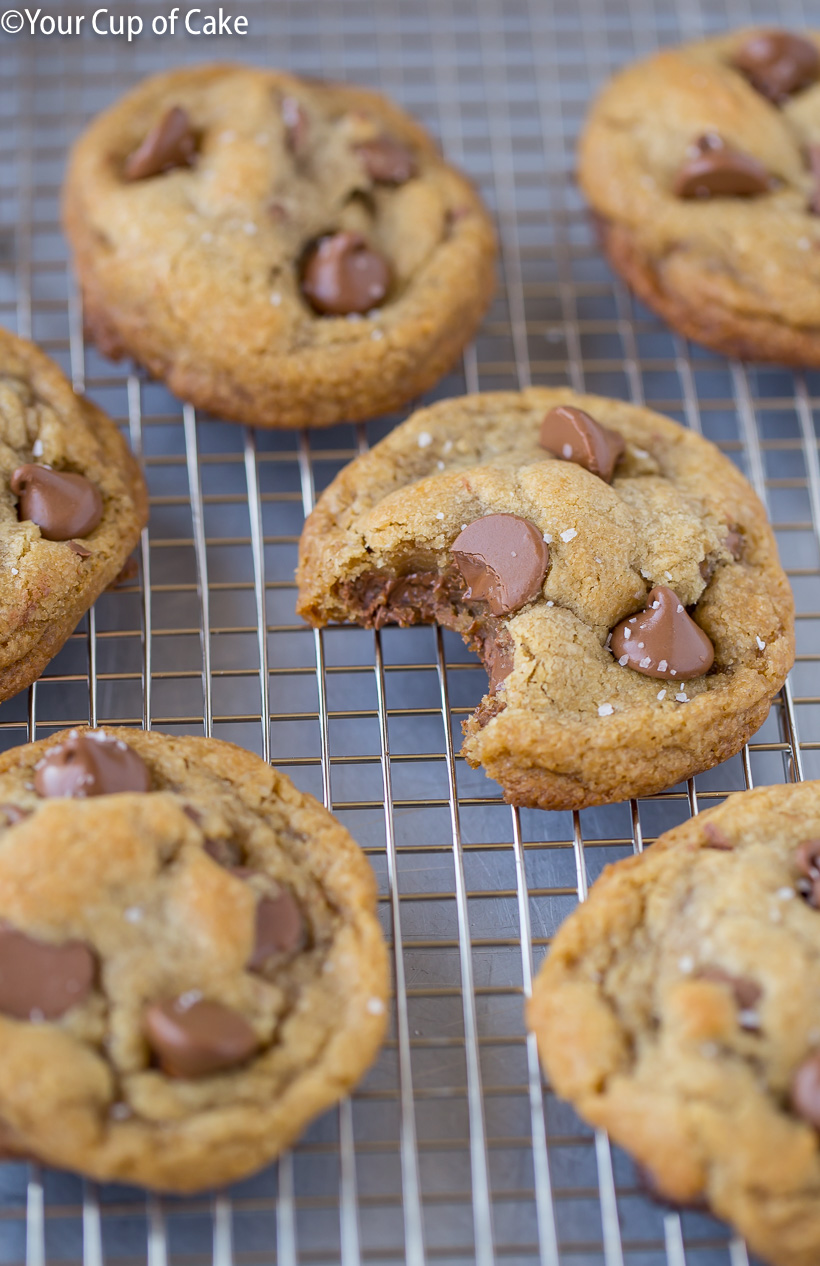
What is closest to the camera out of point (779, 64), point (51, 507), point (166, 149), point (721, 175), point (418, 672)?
point (51, 507)

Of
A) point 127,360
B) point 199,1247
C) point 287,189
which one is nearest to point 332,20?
point 287,189

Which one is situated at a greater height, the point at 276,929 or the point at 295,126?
the point at 295,126

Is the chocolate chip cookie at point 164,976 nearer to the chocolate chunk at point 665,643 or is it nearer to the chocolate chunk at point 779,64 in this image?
the chocolate chunk at point 665,643

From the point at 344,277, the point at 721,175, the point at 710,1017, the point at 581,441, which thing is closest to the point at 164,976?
the point at 710,1017

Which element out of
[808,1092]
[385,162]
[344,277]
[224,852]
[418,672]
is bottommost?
[418,672]

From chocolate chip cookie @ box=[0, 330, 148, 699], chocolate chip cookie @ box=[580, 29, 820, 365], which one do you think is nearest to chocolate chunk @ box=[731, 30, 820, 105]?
chocolate chip cookie @ box=[580, 29, 820, 365]

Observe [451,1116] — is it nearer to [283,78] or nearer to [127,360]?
[127,360]

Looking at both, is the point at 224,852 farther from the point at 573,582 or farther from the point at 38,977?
the point at 573,582

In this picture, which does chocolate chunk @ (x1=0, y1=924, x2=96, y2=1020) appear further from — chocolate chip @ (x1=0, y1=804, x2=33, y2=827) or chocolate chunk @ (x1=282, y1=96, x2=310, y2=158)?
chocolate chunk @ (x1=282, y1=96, x2=310, y2=158)
